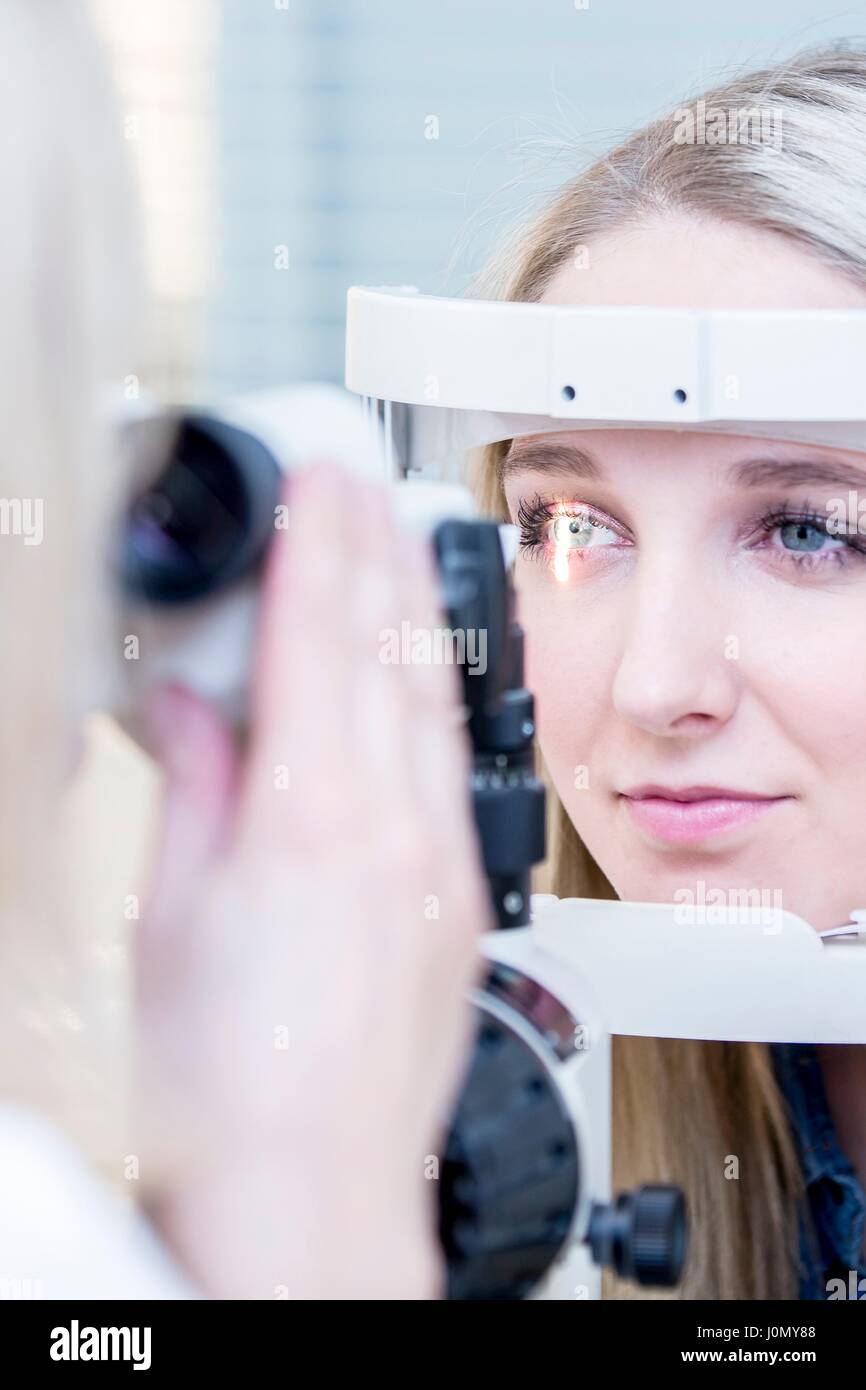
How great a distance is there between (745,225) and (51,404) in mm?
538

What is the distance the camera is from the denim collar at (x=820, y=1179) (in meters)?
0.94

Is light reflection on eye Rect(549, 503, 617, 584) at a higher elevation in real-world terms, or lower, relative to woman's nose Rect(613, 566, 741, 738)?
higher

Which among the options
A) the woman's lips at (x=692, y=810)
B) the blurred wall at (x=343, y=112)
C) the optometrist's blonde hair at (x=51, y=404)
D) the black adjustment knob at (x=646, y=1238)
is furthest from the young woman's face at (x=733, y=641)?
the blurred wall at (x=343, y=112)

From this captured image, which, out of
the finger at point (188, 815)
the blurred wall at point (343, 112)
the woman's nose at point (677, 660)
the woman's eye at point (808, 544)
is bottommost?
the finger at point (188, 815)

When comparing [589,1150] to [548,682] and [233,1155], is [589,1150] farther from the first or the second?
Result: [548,682]

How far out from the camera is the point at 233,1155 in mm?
434

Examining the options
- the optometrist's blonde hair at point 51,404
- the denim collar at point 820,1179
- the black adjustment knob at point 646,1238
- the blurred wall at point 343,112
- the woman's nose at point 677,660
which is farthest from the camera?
the blurred wall at point 343,112

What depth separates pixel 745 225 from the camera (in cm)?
84

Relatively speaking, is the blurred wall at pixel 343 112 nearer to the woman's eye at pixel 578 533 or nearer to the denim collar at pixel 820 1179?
the woman's eye at pixel 578 533

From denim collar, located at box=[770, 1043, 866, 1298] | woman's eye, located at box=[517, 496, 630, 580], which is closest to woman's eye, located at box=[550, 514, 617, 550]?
woman's eye, located at box=[517, 496, 630, 580]

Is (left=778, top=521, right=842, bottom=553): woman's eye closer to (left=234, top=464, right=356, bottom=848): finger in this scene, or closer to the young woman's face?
the young woman's face

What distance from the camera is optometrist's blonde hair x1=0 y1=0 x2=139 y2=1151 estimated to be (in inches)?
15.7

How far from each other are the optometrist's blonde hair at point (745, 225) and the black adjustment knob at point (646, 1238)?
32 centimetres

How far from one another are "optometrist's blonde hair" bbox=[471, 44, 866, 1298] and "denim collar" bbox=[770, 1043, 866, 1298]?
15 mm
